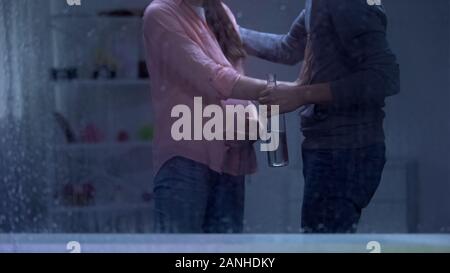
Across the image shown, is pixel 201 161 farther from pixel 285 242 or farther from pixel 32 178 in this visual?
pixel 32 178

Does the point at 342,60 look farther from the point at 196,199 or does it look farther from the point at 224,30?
the point at 196,199

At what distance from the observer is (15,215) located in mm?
1859

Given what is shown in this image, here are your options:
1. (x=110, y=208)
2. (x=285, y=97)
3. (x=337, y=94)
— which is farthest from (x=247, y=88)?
(x=110, y=208)

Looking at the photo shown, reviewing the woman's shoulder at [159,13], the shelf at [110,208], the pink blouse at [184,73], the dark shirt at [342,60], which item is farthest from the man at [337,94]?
the shelf at [110,208]

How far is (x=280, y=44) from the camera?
1747 mm

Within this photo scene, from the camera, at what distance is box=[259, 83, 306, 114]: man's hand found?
1745mm

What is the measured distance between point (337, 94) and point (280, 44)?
0.66ft

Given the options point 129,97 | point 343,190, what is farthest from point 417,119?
point 129,97

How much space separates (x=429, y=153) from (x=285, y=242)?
46 cm

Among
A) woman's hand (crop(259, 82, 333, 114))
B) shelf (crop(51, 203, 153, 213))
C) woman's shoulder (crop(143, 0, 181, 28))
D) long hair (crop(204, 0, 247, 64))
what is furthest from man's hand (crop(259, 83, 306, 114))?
shelf (crop(51, 203, 153, 213))

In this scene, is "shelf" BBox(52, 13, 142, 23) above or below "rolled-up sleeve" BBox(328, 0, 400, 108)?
above

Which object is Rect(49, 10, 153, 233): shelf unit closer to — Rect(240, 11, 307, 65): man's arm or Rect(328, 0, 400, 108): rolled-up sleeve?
Rect(240, 11, 307, 65): man's arm

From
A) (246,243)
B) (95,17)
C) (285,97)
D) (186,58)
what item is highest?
(95,17)

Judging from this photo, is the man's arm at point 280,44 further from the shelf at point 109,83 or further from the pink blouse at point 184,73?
the shelf at point 109,83
